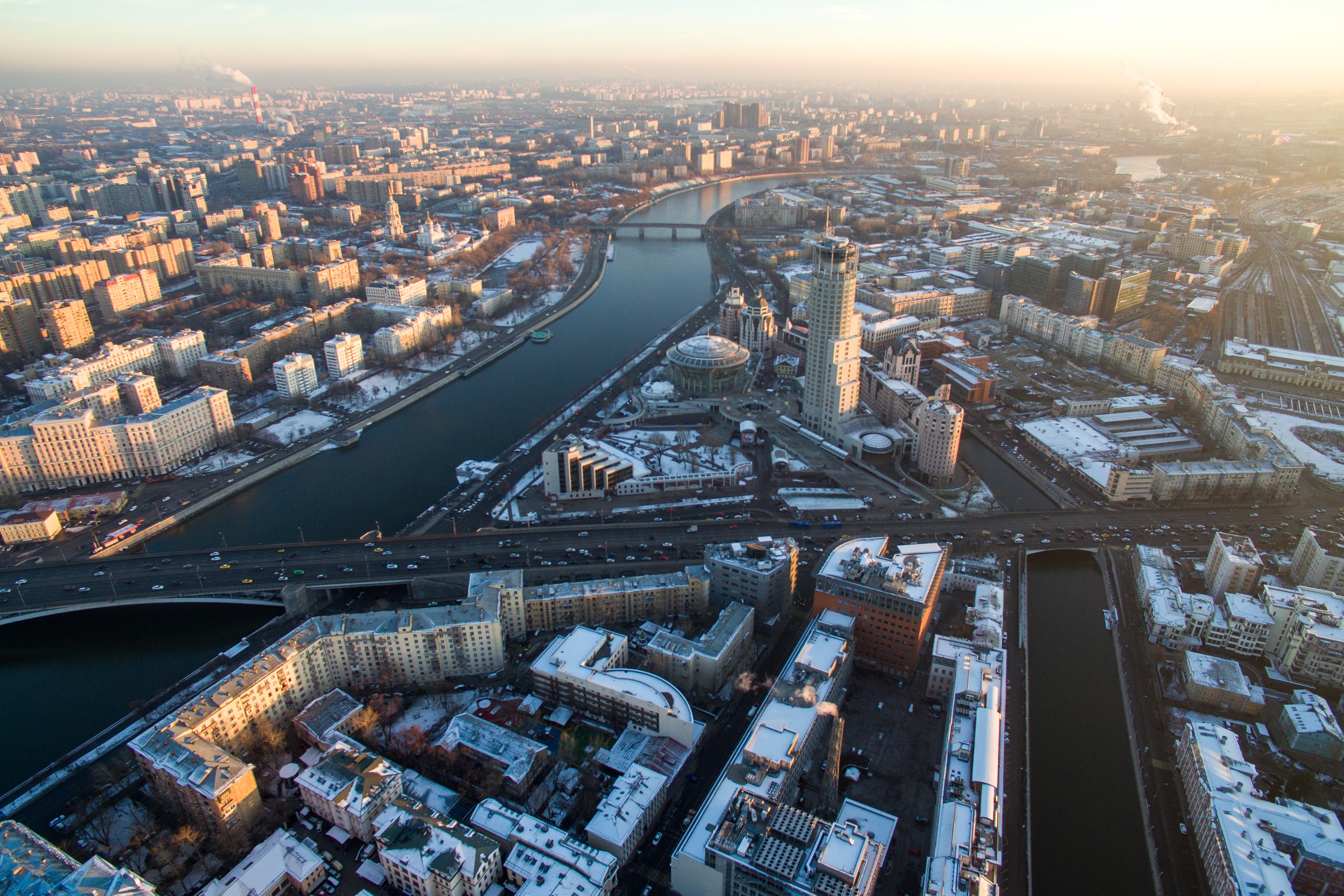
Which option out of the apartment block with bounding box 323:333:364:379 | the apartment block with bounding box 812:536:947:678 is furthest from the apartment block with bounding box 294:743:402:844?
the apartment block with bounding box 323:333:364:379

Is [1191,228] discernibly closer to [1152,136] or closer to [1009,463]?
[1009,463]

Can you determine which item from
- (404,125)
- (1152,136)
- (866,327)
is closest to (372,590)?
(866,327)

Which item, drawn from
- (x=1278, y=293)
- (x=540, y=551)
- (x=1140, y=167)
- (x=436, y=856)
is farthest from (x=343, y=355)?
(x=1140, y=167)

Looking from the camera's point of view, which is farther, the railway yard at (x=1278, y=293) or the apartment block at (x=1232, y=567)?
the railway yard at (x=1278, y=293)

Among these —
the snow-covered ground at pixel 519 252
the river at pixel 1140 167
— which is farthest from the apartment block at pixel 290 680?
the river at pixel 1140 167

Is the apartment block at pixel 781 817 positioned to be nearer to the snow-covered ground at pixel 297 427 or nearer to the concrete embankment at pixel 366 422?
the concrete embankment at pixel 366 422

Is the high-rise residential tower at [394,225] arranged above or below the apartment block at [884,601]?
above
